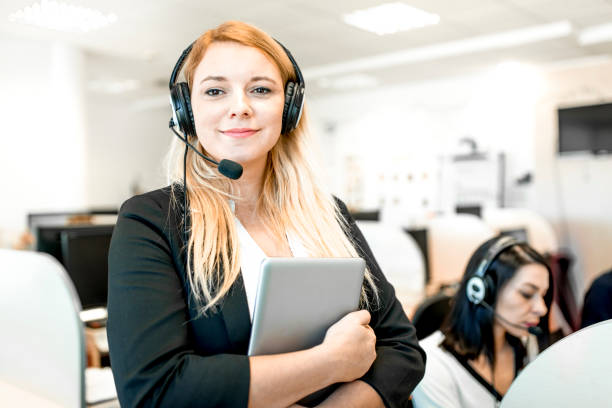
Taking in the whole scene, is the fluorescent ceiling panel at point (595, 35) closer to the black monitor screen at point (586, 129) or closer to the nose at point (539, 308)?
the black monitor screen at point (586, 129)

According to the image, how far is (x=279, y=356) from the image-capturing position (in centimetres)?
82

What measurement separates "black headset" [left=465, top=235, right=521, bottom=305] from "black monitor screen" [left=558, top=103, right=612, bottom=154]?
16.0ft

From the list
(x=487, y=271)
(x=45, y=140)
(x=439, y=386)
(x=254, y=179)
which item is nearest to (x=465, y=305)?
(x=487, y=271)

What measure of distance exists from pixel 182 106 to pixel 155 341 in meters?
0.46

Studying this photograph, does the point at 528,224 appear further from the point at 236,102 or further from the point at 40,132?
the point at 236,102

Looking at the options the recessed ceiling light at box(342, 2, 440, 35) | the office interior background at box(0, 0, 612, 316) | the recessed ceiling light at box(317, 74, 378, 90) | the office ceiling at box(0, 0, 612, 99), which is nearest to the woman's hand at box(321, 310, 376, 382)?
the office interior background at box(0, 0, 612, 316)

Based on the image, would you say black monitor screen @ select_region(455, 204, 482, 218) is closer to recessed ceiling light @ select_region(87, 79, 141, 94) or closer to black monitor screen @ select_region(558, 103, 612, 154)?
black monitor screen @ select_region(558, 103, 612, 154)

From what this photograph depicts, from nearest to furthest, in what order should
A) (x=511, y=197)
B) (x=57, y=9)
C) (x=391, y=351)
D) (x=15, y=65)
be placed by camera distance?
(x=391, y=351)
(x=57, y=9)
(x=15, y=65)
(x=511, y=197)

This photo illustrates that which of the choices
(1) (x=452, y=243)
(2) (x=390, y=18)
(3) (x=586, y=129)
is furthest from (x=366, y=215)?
(3) (x=586, y=129)

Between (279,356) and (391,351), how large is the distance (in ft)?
0.79

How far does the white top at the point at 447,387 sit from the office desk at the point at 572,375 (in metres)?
0.42

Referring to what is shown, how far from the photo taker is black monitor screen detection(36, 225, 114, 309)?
8.11 ft

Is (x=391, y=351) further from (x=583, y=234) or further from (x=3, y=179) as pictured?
(x=583, y=234)

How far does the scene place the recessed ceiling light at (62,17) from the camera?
4.31 metres
